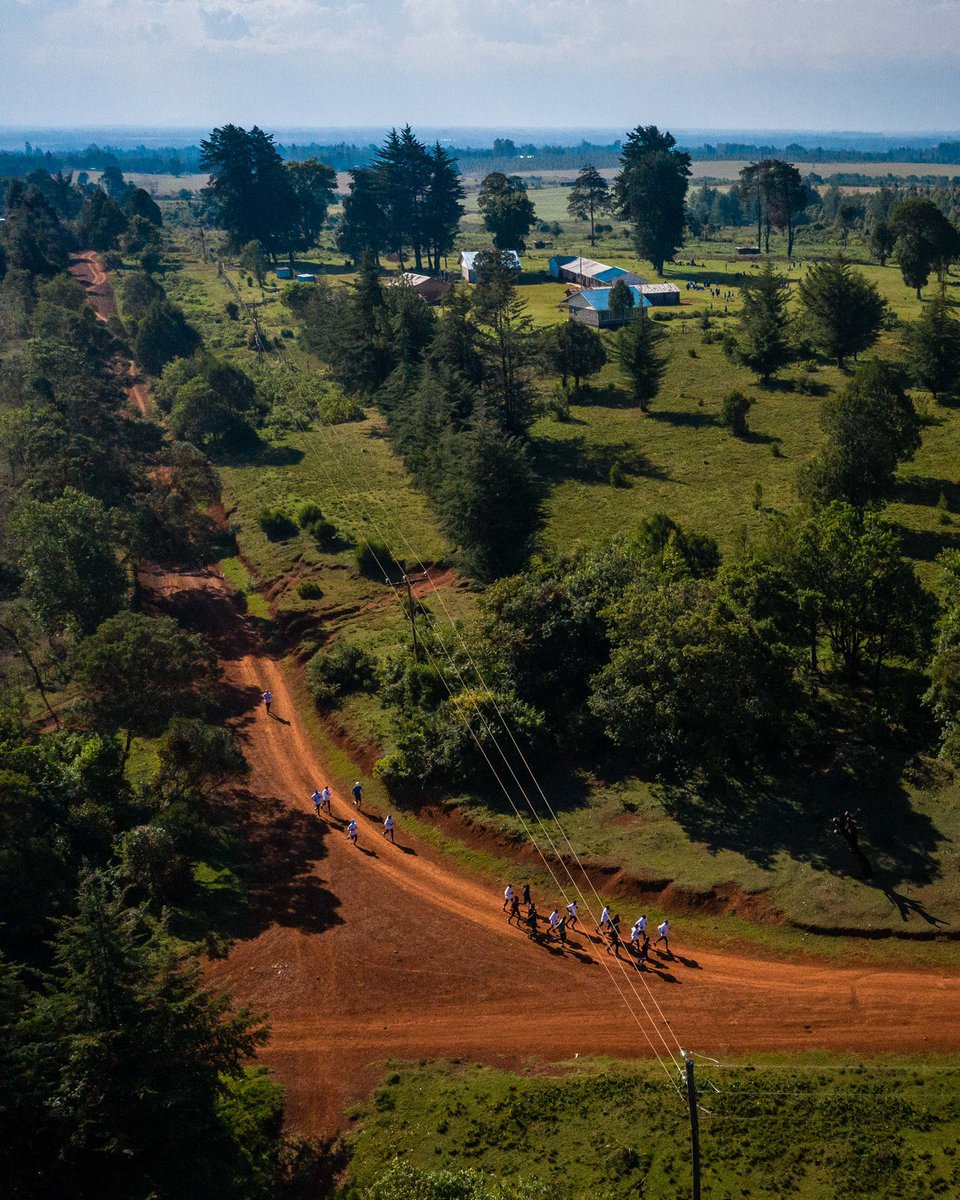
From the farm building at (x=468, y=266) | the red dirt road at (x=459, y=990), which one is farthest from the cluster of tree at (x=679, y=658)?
the farm building at (x=468, y=266)

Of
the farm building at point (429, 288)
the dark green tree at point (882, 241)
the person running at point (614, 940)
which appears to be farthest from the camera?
the dark green tree at point (882, 241)

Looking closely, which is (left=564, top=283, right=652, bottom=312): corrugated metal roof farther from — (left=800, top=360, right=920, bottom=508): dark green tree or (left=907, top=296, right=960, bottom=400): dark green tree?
(left=800, top=360, right=920, bottom=508): dark green tree

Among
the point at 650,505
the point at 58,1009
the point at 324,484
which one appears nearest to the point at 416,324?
the point at 324,484

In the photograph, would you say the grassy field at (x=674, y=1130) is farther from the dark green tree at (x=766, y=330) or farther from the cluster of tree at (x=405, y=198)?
the cluster of tree at (x=405, y=198)

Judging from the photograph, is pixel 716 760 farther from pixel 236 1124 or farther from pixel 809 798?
pixel 236 1124

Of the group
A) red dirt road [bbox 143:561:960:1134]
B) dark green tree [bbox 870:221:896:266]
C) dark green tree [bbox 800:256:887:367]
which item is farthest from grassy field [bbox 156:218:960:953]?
dark green tree [bbox 870:221:896:266]
